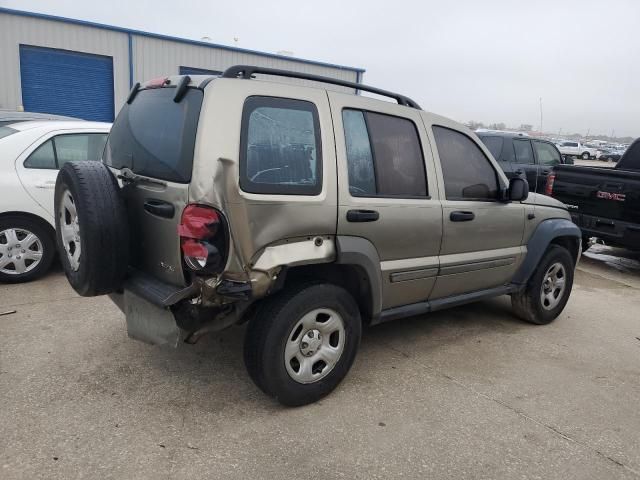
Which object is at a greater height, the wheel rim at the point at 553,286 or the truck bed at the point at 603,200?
the truck bed at the point at 603,200

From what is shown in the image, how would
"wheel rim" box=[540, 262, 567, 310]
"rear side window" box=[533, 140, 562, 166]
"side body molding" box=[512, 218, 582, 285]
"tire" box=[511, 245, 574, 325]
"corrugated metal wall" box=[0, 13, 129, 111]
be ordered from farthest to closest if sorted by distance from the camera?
"corrugated metal wall" box=[0, 13, 129, 111] < "rear side window" box=[533, 140, 562, 166] < "wheel rim" box=[540, 262, 567, 310] < "tire" box=[511, 245, 574, 325] < "side body molding" box=[512, 218, 582, 285]

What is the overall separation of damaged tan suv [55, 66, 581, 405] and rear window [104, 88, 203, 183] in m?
0.01

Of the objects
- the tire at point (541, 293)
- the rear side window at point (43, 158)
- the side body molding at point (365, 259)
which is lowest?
the tire at point (541, 293)

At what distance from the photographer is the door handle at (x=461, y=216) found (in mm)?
3727

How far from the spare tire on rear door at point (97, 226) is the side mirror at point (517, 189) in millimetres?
2869

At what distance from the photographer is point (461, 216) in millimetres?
3779

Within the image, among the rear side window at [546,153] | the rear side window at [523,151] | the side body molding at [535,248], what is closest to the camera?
the side body molding at [535,248]

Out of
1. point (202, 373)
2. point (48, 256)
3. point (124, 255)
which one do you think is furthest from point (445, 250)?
point (48, 256)

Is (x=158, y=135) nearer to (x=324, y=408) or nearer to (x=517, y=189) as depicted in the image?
(x=324, y=408)

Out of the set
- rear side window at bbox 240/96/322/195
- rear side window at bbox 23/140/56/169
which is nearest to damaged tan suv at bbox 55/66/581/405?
rear side window at bbox 240/96/322/195

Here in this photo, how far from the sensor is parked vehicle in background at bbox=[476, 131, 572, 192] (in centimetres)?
1072

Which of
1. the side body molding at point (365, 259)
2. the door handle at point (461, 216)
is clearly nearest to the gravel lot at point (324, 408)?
the side body molding at point (365, 259)

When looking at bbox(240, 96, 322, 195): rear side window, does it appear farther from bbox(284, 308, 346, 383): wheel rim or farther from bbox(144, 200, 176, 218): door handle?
bbox(284, 308, 346, 383): wheel rim

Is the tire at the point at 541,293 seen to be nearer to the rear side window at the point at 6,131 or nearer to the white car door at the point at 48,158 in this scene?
the white car door at the point at 48,158
